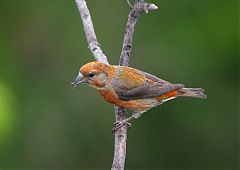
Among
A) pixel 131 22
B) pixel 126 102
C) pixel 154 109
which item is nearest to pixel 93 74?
pixel 126 102

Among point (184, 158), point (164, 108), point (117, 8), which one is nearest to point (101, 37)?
point (117, 8)

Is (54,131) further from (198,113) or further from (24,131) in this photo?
(198,113)

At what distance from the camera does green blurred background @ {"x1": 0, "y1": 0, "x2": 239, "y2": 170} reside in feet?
29.2

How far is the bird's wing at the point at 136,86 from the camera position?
22.1 feet

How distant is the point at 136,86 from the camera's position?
6.87 meters

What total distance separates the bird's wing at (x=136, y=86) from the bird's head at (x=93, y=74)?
180 mm

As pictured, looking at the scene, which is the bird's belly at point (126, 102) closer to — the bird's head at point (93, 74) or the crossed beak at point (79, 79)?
the bird's head at point (93, 74)

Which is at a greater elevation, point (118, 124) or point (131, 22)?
point (131, 22)

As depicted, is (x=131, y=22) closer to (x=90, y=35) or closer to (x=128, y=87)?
(x=90, y=35)

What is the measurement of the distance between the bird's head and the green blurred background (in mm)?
2152

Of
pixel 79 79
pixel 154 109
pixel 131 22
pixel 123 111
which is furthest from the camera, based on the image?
pixel 154 109

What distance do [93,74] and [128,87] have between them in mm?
518

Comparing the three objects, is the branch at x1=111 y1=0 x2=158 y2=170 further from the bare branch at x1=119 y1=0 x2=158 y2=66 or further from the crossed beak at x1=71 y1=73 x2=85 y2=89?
the crossed beak at x1=71 y1=73 x2=85 y2=89

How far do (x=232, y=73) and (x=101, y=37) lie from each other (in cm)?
178
